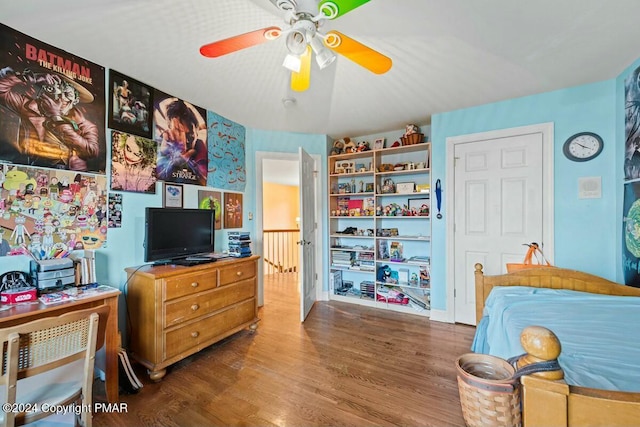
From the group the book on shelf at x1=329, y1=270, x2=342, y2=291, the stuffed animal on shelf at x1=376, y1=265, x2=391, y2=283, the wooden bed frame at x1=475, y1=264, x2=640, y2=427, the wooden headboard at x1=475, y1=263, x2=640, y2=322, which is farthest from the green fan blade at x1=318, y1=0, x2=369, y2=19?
the book on shelf at x1=329, y1=270, x2=342, y2=291

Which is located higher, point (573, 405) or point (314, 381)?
point (573, 405)

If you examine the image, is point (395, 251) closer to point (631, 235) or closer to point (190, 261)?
point (631, 235)

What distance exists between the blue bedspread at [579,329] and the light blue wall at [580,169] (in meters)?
0.91

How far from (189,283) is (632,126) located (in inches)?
144

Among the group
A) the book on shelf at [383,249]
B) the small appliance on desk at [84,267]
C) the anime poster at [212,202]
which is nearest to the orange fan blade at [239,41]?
the small appliance on desk at [84,267]

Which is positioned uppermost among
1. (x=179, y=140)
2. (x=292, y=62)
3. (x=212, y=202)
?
(x=292, y=62)

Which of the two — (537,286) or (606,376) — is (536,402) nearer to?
(606,376)

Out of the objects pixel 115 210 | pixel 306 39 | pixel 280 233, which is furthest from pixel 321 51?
pixel 280 233

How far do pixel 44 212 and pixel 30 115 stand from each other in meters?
0.62

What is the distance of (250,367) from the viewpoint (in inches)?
82.1

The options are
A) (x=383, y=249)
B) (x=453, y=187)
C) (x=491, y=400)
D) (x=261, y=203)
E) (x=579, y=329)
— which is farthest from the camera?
(x=383, y=249)

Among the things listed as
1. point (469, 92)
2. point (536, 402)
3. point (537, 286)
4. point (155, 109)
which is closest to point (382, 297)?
point (537, 286)

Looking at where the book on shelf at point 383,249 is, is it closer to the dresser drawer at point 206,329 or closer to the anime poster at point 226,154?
the dresser drawer at point 206,329

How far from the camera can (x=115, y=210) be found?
82.5 inches
